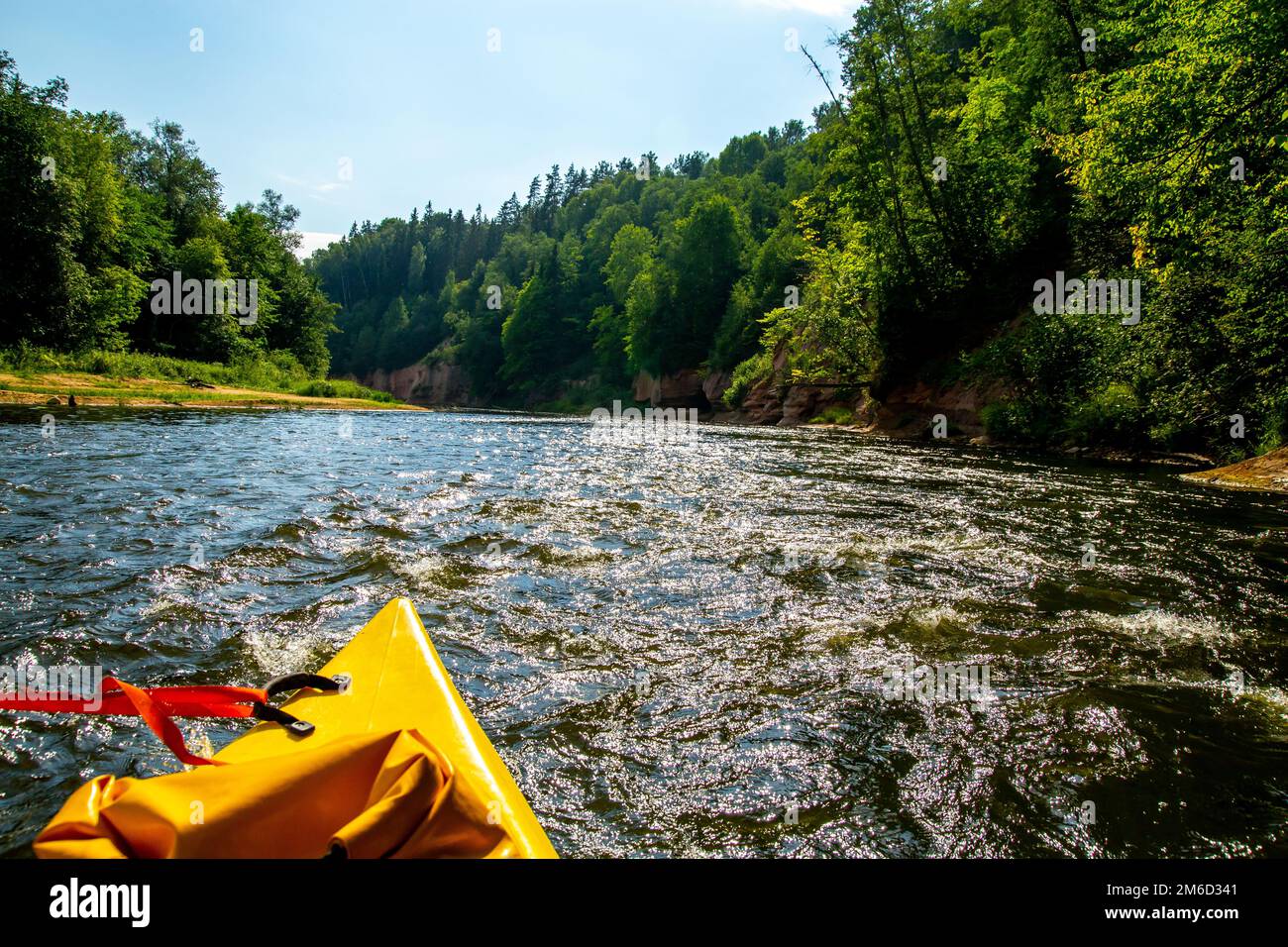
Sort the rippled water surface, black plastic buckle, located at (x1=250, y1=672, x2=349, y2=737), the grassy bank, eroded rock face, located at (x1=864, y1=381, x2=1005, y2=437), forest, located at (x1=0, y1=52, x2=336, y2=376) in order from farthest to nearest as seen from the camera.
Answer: forest, located at (x1=0, y1=52, x2=336, y2=376) → the grassy bank → eroded rock face, located at (x1=864, y1=381, x2=1005, y2=437) → the rippled water surface → black plastic buckle, located at (x1=250, y1=672, x2=349, y2=737)

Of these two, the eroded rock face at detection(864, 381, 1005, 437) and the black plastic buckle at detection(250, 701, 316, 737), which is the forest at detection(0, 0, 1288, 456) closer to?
the eroded rock face at detection(864, 381, 1005, 437)

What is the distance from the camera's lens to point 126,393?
27406 mm

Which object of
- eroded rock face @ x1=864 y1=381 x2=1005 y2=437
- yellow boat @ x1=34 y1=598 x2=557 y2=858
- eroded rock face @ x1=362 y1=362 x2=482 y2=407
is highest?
eroded rock face @ x1=362 y1=362 x2=482 y2=407

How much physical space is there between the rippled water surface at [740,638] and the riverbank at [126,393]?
57.6 feet

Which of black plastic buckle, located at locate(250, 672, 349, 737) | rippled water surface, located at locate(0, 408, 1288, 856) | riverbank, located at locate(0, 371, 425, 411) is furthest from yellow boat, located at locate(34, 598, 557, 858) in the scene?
riverbank, located at locate(0, 371, 425, 411)

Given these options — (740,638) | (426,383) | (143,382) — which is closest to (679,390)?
(143,382)

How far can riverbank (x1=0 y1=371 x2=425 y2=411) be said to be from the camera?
23547mm

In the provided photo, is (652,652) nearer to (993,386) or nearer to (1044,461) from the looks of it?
(1044,461)

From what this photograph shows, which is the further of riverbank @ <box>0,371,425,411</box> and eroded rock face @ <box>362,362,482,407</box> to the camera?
eroded rock face @ <box>362,362,482,407</box>

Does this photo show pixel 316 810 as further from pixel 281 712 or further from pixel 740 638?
pixel 740 638

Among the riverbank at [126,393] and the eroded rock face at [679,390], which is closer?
the riverbank at [126,393]

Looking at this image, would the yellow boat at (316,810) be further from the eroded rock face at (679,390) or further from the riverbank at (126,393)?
the eroded rock face at (679,390)

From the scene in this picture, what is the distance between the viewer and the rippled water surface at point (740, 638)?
9.75 feet

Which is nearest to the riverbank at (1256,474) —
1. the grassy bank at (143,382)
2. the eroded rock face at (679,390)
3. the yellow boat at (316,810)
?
the yellow boat at (316,810)
